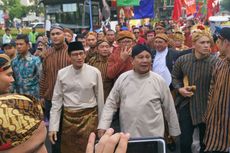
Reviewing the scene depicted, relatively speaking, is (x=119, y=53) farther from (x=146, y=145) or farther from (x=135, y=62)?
(x=146, y=145)

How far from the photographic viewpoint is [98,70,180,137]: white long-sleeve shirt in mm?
4004

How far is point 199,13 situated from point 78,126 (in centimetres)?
1502

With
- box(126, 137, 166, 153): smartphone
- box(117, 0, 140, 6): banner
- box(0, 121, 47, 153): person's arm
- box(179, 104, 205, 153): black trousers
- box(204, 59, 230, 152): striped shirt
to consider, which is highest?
box(117, 0, 140, 6): banner

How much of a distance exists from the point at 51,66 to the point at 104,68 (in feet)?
2.30

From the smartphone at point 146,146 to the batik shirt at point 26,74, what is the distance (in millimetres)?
3722

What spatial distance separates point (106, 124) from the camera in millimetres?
4223

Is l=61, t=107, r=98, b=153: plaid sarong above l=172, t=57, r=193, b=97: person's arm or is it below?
below

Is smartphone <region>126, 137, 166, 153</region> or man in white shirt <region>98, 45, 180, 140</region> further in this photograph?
man in white shirt <region>98, 45, 180, 140</region>

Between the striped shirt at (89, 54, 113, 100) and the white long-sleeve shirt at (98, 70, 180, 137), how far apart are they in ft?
4.49

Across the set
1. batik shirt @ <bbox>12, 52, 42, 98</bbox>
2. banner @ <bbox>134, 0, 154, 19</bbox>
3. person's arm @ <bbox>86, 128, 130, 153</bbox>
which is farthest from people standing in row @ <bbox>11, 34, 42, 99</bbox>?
banner @ <bbox>134, 0, 154, 19</bbox>

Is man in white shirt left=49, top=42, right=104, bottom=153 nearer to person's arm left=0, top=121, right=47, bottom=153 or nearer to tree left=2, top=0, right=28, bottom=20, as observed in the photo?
person's arm left=0, top=121, right=47, bottom=153

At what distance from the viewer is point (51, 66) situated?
5523 millimetres

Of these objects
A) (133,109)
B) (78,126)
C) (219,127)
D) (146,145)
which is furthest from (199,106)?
(146,145)

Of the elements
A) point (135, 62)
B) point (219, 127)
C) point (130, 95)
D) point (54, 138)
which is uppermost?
point (135, 62)
